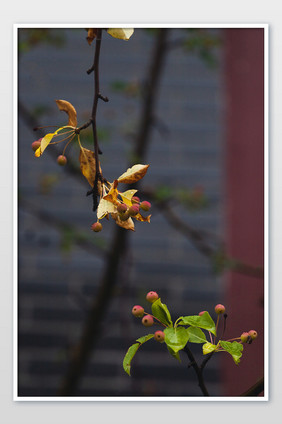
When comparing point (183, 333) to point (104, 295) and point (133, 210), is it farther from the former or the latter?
point (104, 295)

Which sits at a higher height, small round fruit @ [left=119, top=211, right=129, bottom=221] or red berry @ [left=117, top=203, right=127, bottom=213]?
red berry @ [left=117, top=203, right=127, bottom=213]

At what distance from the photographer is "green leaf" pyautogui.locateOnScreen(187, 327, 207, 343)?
0.85 m

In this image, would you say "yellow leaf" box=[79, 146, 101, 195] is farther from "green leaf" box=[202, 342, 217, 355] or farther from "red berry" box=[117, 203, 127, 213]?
"green leaf" box=[202, 342, 217, 355]

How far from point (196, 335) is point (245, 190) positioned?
2.53 feet

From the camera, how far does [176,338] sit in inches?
31.5

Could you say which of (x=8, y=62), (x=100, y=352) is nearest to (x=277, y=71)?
(x=8, y=62)

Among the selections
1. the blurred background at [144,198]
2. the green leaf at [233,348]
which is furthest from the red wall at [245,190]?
the green leaf at [233,348]

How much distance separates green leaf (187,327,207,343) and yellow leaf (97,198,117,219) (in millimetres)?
223

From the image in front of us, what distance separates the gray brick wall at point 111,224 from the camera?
4.70 ft

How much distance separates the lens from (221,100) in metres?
1.73

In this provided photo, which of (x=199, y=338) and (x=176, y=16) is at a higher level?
(x=176, y=16)

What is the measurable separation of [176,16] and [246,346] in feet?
2.12

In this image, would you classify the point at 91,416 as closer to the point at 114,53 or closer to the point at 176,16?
the point at 176,16

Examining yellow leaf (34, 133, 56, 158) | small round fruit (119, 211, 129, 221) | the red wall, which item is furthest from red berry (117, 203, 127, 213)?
the red wall
